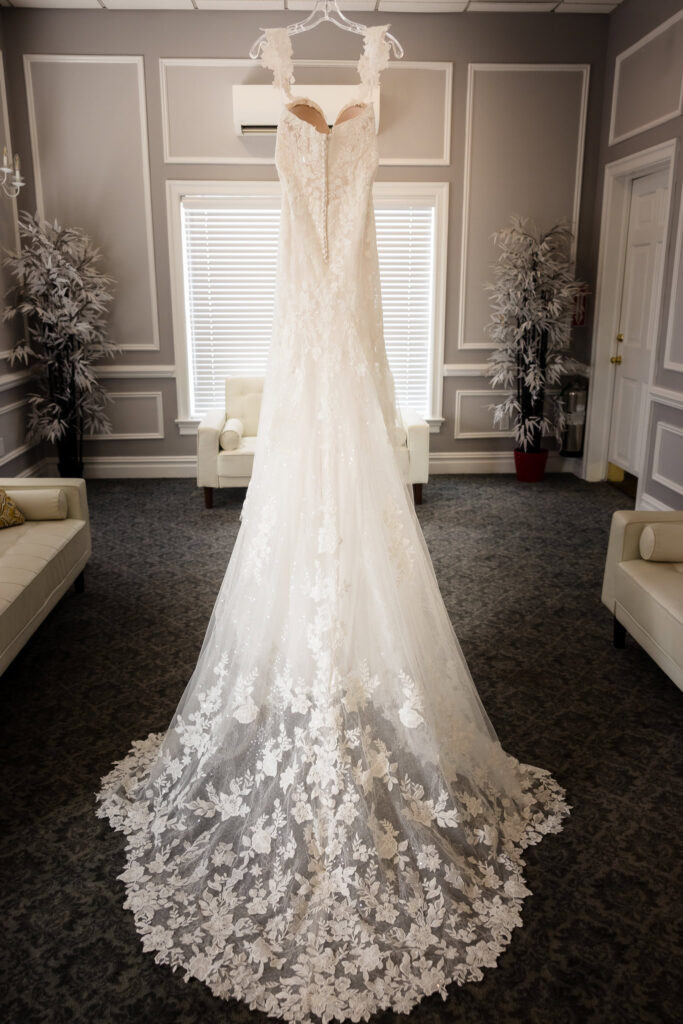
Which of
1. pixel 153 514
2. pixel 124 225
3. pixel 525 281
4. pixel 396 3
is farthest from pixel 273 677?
pixel 396 3

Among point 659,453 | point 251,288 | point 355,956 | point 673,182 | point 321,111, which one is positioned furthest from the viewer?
point 251,288

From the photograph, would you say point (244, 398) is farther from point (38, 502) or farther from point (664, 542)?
point (664, 542)

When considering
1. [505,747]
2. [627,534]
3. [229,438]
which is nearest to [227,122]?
[229,438]

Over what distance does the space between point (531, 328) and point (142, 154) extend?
3057 mm

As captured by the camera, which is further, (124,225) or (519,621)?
(124,225)

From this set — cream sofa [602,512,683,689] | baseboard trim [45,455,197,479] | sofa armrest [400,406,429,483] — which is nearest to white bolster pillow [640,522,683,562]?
cream sofa [602,512,683,689]

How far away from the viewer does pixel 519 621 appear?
369cm

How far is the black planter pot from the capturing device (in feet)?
19.2

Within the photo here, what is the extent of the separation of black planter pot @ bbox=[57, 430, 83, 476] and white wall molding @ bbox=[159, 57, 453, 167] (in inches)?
83.6

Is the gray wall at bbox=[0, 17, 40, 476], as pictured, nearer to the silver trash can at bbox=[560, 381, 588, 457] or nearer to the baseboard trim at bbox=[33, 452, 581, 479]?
the baseboard trim at bbox=[33, 452, 581, 479]

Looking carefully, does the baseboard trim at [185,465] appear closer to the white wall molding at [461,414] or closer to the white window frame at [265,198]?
the white wall molding at [461,414]

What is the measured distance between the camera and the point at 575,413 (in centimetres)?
613

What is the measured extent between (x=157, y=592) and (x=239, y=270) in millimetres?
3004

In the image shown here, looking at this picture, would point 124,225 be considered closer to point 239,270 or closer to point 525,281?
point 239,270
